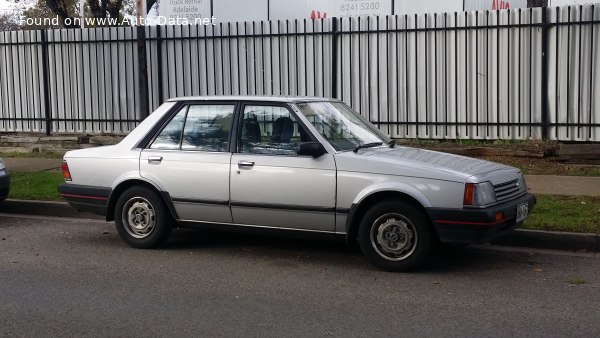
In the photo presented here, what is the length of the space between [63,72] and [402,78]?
22.3 ft

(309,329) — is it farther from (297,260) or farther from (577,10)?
(577,10)

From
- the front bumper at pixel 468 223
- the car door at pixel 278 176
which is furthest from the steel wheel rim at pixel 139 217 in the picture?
the front bumper at pixel 468 223

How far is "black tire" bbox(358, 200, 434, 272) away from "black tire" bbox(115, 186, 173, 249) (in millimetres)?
2131

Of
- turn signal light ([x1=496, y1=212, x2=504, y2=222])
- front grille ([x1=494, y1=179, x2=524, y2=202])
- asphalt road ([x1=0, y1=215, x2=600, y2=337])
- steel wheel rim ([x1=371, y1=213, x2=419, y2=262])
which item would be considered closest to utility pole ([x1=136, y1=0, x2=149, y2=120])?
asphalt road ([x1=0, y1=215, x2=600, y2=337])

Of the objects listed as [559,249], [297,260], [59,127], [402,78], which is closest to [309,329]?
[297,260]

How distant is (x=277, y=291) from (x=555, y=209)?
3.97m

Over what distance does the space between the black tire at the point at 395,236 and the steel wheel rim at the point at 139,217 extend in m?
2.28

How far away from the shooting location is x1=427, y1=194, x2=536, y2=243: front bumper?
6398 millimetres

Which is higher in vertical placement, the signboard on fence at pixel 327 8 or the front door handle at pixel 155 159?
the signboard on fence at pixel 327 8

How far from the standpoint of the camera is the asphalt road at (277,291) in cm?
534

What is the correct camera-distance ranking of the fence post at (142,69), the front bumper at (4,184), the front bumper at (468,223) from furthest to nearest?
the fence post at (142,69) → the front bumper at (4,184) → the front bumper at (468,223)

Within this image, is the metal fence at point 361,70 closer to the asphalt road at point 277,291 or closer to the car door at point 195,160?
the asphalt road at point 277,291

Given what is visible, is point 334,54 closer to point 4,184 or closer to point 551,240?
point 4,184

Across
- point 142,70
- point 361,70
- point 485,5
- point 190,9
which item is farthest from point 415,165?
point 190,9
